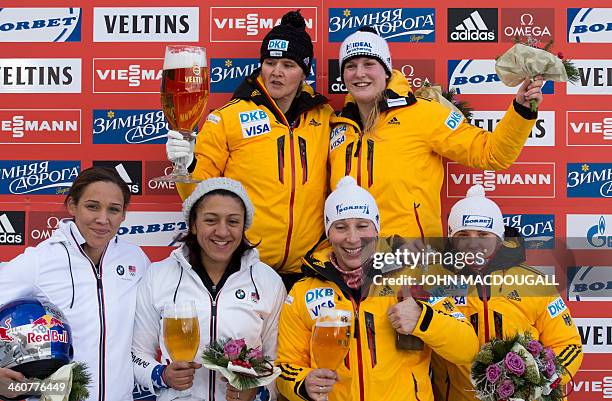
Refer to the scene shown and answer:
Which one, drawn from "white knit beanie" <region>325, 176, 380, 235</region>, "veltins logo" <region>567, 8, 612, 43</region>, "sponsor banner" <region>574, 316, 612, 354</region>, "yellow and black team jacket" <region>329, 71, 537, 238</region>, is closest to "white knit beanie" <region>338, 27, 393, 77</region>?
"yellow and black team jacket" <region>329, 71, 537, 238</region>

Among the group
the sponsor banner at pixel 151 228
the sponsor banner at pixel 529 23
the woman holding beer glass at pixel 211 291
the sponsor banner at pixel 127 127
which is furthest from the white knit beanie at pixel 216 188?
the sponsor banner at pixel 529 23

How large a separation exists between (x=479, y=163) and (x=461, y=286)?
70cm

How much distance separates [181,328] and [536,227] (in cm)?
→ 268

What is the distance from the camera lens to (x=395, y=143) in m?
4.22

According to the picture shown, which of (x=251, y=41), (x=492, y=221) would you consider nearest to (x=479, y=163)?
(x=492, y=221)

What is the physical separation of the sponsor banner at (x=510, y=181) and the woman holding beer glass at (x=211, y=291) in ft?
5.37

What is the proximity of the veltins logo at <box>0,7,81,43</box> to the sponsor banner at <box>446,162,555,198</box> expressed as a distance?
8.37 feet

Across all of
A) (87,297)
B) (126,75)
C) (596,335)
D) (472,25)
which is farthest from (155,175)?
(596,335)

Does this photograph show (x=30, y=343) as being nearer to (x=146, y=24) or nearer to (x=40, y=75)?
(x=40, y=75)

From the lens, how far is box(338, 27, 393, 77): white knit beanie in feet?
13.9

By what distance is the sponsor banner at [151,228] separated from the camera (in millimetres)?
4926

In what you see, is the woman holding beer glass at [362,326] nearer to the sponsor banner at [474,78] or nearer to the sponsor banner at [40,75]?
the sponsor banner at [474,78]

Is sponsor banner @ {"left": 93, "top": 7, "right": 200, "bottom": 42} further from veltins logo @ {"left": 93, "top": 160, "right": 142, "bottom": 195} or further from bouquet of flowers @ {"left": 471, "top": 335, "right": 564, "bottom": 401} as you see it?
bouquet of flowers @ {"left": 471, "top": 335, "right": 564, "bottom": 401}

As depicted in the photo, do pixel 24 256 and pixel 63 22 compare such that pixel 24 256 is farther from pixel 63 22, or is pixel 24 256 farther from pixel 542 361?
pixel 542 361
